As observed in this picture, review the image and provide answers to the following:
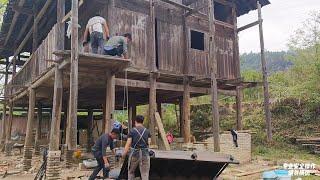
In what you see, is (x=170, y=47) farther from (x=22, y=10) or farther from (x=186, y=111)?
(x=22, y=10)

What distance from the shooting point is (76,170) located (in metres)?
12.3

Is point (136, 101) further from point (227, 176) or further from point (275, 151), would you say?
point (227, 176)

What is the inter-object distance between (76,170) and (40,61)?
4.68m

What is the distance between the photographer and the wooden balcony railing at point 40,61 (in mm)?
11969

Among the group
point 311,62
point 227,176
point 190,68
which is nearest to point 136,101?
point 190,68

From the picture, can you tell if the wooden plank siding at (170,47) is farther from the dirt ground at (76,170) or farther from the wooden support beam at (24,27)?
the wooden support beam at (24,27)

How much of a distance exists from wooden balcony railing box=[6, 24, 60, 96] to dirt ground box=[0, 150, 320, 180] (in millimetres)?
3802

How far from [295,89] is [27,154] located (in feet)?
52.1

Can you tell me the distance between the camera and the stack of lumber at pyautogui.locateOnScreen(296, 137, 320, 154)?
1686cm

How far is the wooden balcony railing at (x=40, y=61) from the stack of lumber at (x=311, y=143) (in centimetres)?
1310

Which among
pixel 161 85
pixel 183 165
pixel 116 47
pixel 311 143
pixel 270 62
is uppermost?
pixel 270 62

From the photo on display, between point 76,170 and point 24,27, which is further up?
point 24,27

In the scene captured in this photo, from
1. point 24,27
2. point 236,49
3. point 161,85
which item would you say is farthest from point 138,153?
point 24,27

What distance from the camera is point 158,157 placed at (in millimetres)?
7117
